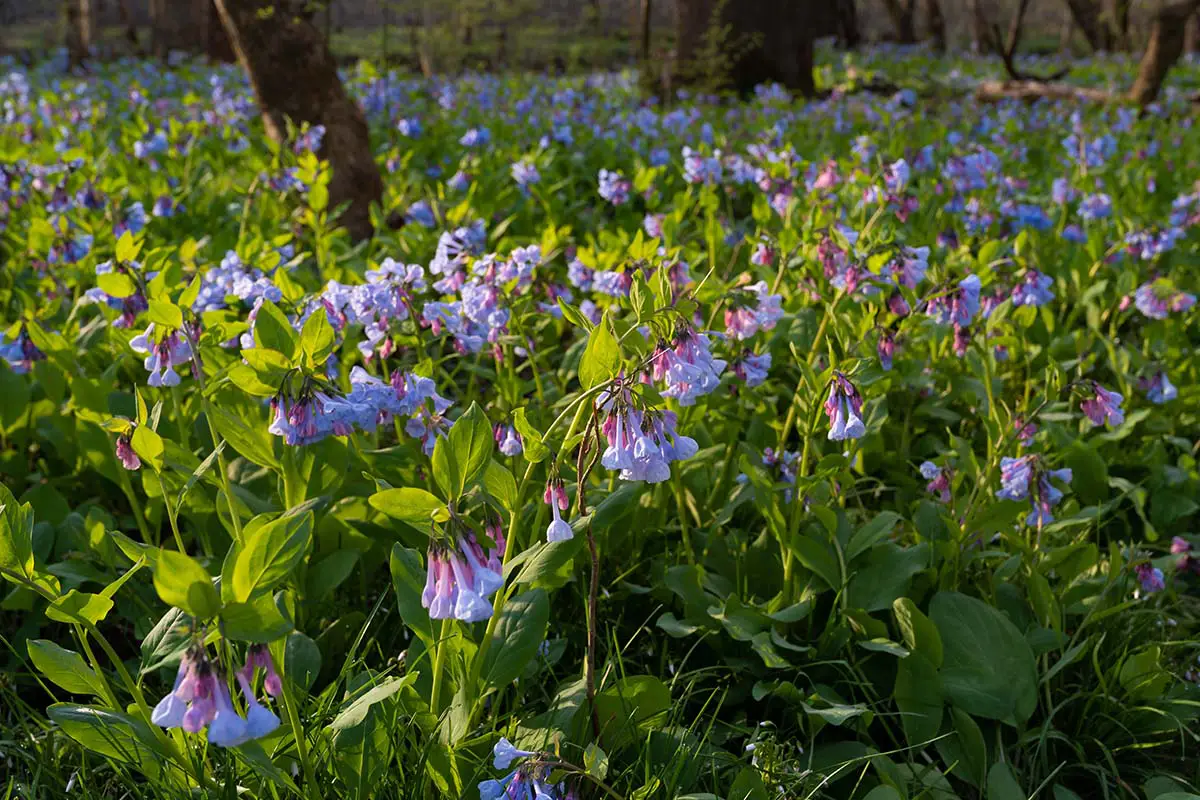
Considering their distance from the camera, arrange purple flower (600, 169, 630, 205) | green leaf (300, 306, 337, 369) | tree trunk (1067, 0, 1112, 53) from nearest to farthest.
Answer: green leaf (300, 306, 337, 369) → purple flower (600, 169, 630, 205) → tree trunk (1067, 0, 1112, 53)

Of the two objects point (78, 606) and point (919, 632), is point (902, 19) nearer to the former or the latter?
point (919, 632)

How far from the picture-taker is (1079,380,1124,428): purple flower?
1858 mm

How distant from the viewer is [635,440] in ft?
3.88

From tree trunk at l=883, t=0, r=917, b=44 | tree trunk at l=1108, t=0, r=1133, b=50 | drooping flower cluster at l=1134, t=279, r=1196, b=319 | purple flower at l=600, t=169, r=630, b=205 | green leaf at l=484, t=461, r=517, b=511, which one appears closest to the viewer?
green leaf at l=484, t=461, r=517, b=511

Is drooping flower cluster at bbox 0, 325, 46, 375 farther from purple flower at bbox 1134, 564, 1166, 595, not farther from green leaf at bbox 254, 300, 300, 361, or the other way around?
purple flower at bbox 1134, 564, 1166, 595

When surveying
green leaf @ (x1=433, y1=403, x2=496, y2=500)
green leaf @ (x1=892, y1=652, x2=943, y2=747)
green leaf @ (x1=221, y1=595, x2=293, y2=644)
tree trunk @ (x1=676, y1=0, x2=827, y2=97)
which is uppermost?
tree trunk @ (x1=676, y1=0, x2=827, y2=97)

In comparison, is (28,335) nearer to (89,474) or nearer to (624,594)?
(89,474)

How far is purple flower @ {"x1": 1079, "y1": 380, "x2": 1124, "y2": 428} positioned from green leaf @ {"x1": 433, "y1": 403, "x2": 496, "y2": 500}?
1.23 m

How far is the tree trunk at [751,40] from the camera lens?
9047 mm

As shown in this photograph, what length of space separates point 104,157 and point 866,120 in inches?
195

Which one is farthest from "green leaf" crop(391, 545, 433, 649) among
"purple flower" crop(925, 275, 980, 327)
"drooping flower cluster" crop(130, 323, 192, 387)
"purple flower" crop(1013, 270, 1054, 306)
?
"purple flower" crop(1013, 270, 1054, 306)

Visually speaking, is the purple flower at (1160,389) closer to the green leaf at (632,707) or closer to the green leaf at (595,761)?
the green leaf at (632,707)

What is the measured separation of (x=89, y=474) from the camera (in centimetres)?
239

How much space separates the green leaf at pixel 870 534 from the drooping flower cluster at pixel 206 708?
119 cm
